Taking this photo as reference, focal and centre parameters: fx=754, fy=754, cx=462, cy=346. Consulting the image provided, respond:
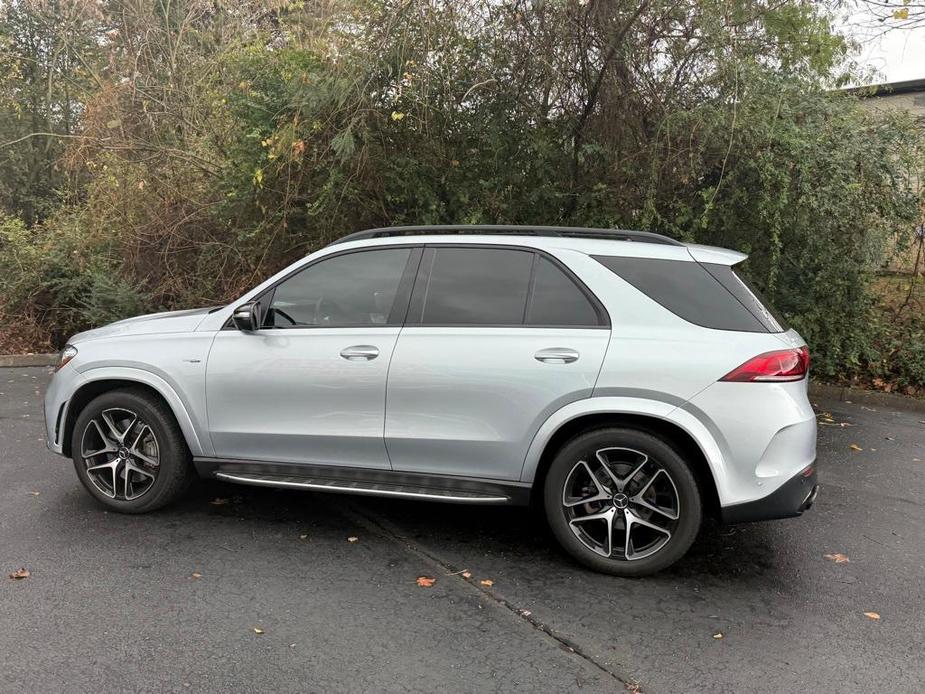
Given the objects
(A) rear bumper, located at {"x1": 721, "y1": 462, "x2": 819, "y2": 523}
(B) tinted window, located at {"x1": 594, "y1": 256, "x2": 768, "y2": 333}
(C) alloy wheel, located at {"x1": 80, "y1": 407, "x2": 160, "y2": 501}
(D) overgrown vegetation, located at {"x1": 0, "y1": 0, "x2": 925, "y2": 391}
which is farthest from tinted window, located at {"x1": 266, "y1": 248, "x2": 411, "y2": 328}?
(D) overgrown vegetation, located at {"x1": 0, "y1": 0, "x2": 925, "y2": 391}

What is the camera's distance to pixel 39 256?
10773 millimetres

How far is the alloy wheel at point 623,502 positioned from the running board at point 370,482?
11.5 inches

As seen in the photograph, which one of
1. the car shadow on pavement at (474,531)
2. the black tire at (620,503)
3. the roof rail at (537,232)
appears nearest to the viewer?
the black tire at (620,503)

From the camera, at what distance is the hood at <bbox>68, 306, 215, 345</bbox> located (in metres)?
4.47

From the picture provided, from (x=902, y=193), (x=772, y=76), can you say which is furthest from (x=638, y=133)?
(x=902, y=193)

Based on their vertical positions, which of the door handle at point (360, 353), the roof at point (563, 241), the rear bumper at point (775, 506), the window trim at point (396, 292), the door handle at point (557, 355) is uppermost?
the roof at point (563, 241)

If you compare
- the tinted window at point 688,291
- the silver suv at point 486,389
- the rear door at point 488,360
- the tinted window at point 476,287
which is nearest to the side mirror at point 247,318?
the silver suv at point 486,389

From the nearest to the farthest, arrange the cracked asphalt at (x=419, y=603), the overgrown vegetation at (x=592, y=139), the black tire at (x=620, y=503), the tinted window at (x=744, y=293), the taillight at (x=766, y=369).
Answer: the cracked asphalt at (x=419, y=603)
the taillight at (x=766, y=369)
the black tire at (x=620, y=503)
the tinted window at (x=744, y=293)
the overgrown vegetation at (x=592, y=139)

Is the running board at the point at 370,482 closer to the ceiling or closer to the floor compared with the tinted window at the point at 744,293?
closer to the floor

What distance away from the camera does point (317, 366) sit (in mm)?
4086

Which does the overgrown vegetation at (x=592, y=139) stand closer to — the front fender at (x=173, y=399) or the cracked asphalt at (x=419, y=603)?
the front fender at (x=173, y=399)

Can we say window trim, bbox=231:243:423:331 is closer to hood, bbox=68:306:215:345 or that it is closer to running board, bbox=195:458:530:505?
hood, bbox=68:306:215:345

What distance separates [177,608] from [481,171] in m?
5.51

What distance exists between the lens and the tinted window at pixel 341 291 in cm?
420
